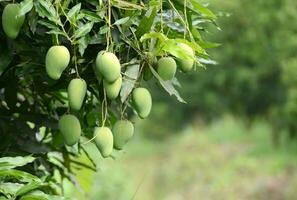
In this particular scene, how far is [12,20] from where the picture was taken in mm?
1488

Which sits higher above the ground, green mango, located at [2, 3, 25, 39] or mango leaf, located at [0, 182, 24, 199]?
green mango, located at [2, 3, 25, 39]

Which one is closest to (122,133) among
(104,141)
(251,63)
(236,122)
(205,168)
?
(104,141)

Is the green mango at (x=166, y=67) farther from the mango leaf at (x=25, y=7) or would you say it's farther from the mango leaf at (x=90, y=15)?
the mango leaf at (x=25, y=7)

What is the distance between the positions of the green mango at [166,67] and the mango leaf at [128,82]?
0.05 meters

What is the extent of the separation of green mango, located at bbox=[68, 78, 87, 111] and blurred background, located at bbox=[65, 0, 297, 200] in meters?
9.76

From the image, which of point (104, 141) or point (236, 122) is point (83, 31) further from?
point (236, 122)

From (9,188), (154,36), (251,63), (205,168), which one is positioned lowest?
(205,168)

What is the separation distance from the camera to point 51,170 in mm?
2230

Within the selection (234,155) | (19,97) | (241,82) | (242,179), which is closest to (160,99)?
(241,82)

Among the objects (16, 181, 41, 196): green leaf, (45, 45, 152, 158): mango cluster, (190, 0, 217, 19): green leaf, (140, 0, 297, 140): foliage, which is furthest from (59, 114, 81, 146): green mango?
(140, 0, 297, 140): foliage

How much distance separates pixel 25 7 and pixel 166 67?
0.29m

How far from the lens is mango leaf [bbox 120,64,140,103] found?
5.09ft

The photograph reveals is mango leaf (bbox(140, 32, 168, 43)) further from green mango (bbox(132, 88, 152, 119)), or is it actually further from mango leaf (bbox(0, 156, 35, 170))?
mango leaf (bbox(0, 156, 35, 170))

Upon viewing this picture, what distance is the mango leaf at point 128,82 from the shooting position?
155 centimetres
